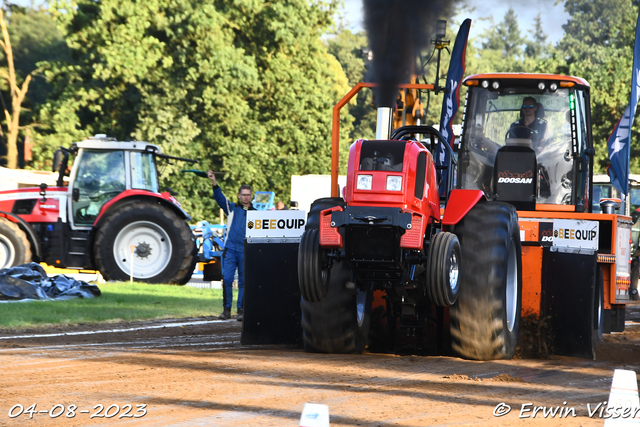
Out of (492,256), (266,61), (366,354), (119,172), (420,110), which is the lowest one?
(366,354)

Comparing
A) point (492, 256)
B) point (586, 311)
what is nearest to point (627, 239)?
point (586, 311)

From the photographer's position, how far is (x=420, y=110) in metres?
15.2

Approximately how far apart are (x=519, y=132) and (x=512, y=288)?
2572 millimetres

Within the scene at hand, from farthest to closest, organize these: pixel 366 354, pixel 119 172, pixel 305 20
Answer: pixel 305 20, pixel 119 172, pixel 366 354

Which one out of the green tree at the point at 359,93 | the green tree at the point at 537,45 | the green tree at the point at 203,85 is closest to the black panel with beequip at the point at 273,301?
the green tree at the point at 203,85

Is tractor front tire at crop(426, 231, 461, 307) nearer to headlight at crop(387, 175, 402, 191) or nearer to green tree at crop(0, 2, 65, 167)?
headlight at crop(387, 175, 402, 191)

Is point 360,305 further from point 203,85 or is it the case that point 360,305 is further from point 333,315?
point 203,85

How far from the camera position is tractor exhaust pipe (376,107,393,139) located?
1229cm

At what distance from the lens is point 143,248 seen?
53.4ft

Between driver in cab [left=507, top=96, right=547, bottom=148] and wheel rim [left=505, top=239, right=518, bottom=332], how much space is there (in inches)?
93.9

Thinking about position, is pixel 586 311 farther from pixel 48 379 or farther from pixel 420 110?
pixel 420 110

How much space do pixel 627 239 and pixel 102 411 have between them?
→ 6.94 meters

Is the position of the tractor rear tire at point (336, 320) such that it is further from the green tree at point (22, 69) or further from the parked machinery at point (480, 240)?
the green tree at point (22, 69)

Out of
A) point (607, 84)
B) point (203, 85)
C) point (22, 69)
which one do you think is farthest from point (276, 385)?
point (22, 69)
